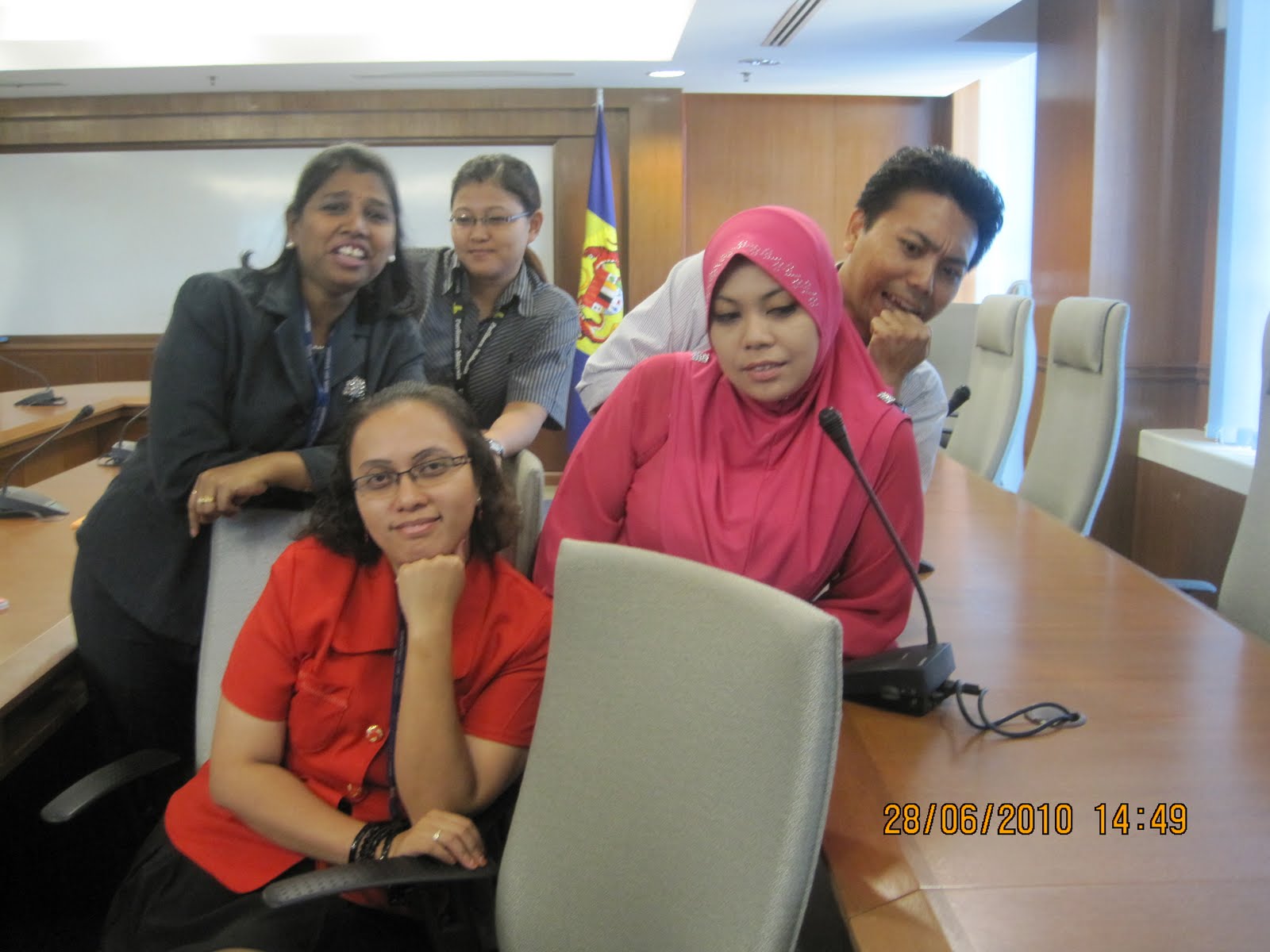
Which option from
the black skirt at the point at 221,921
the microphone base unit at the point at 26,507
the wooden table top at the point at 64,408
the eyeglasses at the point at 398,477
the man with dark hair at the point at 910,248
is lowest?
the black skirt at the point at 221,921

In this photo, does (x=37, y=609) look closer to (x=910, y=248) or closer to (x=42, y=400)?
(x=910, y=248)

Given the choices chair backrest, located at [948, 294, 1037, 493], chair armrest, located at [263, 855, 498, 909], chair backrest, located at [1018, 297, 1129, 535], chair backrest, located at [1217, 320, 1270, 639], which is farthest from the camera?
chair backrest, located at [948, 294, 1037, 493]

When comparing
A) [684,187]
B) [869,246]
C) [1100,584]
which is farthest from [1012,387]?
[684,187]

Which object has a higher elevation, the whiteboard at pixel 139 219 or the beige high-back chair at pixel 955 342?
the whiteboard at pixel 139 219

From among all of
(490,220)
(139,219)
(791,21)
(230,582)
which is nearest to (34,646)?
(230,582)

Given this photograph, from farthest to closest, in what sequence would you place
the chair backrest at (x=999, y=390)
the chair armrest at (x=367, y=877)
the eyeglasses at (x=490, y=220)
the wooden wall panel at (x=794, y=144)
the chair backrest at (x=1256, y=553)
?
the wooden wall panel at (x=794, y=144), the chair backrest at (x=999, y=390), the eyeglasses at (x=490, y=220), the chair backrest at (x=1256, y=553), the chair armrest at (x=367, y=877)

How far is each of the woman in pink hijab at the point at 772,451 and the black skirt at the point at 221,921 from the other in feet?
1.61

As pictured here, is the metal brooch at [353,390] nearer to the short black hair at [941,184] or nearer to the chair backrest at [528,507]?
the chair backrest at [528,507]

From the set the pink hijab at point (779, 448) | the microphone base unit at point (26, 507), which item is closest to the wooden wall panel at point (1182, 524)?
the pink hijab at point (779, 448)

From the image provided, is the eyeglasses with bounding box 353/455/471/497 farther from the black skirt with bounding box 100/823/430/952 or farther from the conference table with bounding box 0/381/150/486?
the conference table with bounding box 0/381/150/486

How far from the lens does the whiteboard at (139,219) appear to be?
6324 millimetres

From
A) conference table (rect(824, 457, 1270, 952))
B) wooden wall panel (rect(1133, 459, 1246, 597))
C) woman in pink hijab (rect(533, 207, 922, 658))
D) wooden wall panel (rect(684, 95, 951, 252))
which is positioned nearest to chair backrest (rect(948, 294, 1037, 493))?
wooden wall panel (rect(1133, 459, 1246, 597))

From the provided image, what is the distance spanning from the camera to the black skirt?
4.25 feet

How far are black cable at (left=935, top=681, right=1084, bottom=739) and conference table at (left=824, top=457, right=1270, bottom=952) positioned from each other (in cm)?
1
